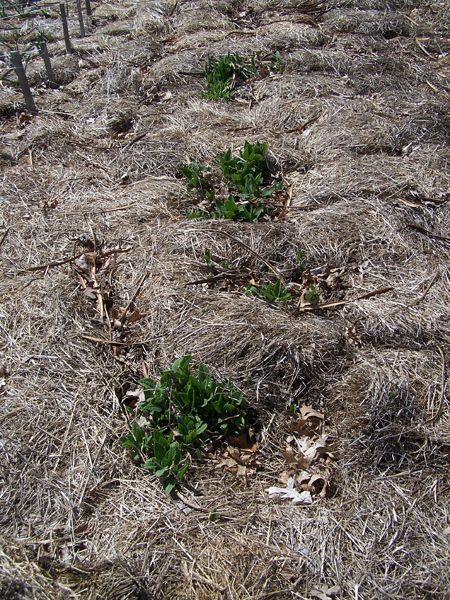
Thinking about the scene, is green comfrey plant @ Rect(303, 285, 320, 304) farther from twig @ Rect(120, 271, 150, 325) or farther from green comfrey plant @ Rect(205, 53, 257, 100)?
green comfrey plant @ Rect(205, 53, 257, 100)

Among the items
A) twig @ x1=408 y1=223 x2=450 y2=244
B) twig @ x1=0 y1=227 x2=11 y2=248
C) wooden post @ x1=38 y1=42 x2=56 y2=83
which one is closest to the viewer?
twig @ x1=408 y1=223 x2=450 y2=244

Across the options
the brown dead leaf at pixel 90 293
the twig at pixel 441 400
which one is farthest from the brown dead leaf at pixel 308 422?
the brown dead leaf at pixel 90 293

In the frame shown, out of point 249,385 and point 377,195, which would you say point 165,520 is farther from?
point 377,195

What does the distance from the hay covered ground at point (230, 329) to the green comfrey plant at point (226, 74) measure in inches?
5.8

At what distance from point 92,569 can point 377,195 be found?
2.91 meters

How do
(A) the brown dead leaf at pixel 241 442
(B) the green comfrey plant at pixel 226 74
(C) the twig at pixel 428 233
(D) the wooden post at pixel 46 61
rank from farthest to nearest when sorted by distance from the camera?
(D) the wooden post at pixel 46 61 → (B) the green comfrey plant at pixel 226 74 → (C) the twig at pixel 428 233 → (A) the brown dead leaf at pixel 241 442

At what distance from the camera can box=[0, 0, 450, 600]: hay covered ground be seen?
2420 mm

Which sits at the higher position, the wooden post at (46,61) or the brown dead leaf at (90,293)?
the wooden post at (46,61)

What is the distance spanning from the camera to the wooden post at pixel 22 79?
4988 millimetres

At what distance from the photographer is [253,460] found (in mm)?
2805

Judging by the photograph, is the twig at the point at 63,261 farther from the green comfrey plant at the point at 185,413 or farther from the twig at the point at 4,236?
the green comfrey plant at the point at 185,413

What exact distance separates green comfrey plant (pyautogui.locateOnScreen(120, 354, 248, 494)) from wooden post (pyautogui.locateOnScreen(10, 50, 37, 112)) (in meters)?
3.44

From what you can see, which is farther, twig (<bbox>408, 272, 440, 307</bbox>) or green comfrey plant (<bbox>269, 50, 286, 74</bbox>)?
green comfrey plant (<bbox>269, 50, 286, 74</bbox>)

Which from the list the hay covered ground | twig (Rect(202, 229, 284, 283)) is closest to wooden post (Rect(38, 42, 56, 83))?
the hay covered ground
